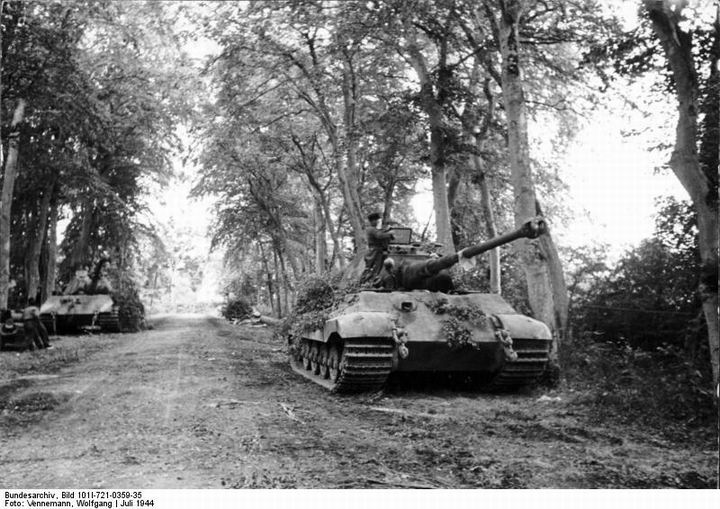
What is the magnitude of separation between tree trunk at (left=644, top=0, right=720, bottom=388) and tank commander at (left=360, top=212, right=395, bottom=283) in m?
4.25

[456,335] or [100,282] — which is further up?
[100,282]

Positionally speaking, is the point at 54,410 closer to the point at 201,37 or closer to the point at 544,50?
the point at 201,37

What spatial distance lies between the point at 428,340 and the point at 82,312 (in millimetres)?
13170

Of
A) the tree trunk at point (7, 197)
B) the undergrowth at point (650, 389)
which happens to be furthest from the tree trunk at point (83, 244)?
the undergrowth at point (650, 389)

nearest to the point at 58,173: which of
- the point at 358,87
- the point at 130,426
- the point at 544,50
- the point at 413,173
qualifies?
the point at 358,87

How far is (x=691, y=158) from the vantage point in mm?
5027

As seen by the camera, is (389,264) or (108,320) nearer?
(389,264)

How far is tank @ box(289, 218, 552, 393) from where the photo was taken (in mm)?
7441

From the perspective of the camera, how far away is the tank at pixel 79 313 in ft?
58.0

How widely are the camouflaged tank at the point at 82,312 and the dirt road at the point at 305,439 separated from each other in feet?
32.3

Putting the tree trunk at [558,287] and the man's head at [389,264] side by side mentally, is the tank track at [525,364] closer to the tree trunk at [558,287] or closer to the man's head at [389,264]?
the tree trunk at [558,287]

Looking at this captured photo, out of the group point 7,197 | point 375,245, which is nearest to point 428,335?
point 375,245

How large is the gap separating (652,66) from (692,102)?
1415 mm

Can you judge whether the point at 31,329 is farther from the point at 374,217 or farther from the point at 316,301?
the point at 374,217
